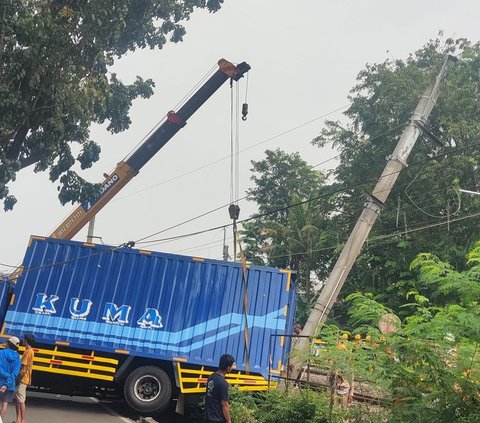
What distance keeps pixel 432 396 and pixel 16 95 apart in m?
8.87

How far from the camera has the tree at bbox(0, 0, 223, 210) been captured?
9711 mm

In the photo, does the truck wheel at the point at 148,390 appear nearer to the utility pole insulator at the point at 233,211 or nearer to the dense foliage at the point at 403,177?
the utility pole insulator at the point at 233,211

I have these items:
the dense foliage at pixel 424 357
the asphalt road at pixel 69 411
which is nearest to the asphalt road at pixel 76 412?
the asphalt road at pixel 69 411

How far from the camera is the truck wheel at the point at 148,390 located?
31.8ft

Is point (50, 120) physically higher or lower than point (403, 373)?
higher

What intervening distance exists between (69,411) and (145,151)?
671 cm

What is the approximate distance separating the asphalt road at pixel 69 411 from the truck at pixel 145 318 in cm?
42

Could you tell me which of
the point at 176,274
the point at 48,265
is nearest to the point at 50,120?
the point at 48,265

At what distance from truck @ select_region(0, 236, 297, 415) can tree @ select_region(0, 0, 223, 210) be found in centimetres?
218

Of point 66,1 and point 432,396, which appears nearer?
point 432,396

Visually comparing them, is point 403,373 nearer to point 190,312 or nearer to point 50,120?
point 190,312

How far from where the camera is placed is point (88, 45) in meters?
11.0

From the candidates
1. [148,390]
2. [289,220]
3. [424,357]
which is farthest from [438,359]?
[289,220]

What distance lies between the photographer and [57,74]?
10.3m
